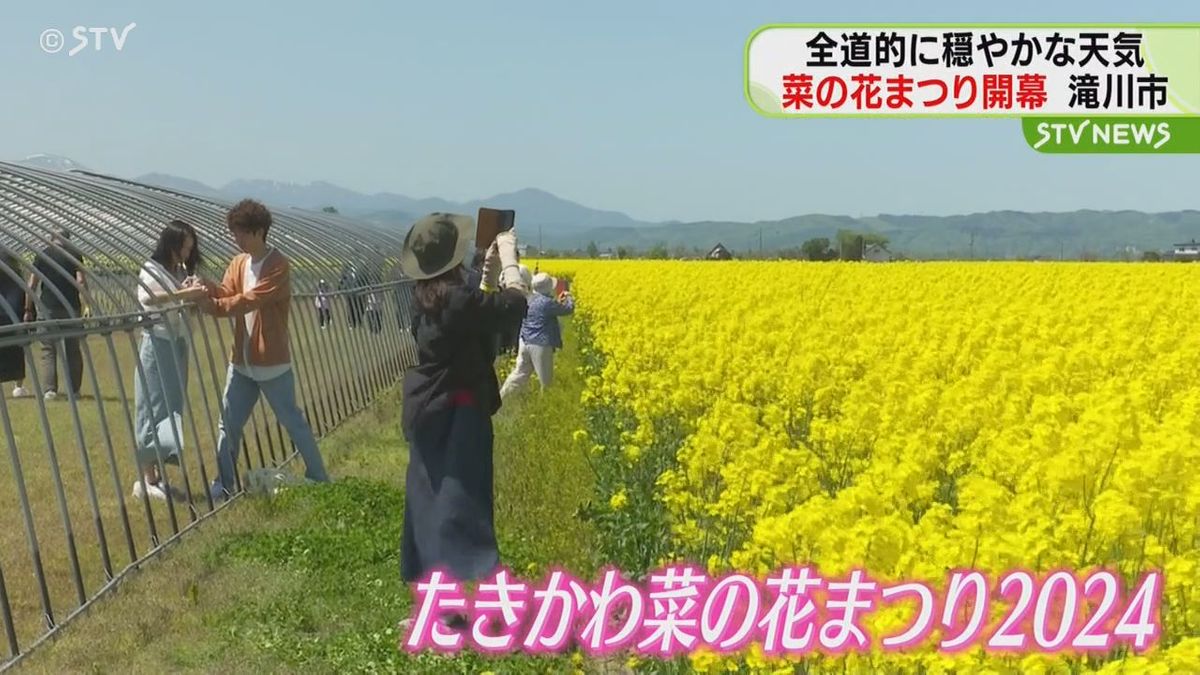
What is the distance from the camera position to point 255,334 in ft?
26.3

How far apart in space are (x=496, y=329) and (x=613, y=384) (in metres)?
3.88

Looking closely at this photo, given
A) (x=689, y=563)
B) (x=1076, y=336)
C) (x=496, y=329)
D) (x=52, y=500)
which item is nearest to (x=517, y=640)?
(x=689, y=563)

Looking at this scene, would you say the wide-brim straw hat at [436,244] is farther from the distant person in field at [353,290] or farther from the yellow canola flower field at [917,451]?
the distant person in field at [353,290]

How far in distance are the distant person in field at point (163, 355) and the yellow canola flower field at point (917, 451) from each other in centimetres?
277

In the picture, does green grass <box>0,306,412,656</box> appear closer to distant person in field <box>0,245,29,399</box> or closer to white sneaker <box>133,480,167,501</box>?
white sneaker <box>133,480,167,501</box>

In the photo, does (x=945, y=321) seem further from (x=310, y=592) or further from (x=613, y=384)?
(x=310, y=592)

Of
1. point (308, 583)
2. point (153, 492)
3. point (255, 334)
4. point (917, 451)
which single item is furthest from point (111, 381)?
point (917, 451)

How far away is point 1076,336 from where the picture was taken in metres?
11.3

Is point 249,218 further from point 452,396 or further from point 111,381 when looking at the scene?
point 111,381

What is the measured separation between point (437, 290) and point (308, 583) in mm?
2110

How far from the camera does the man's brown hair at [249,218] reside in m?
7.65

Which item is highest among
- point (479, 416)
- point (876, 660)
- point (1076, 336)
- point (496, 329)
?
point (496, 329)

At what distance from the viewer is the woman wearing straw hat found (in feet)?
16.8

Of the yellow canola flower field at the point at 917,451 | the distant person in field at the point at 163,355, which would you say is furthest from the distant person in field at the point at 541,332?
the distant person in field at the point at 163,355
